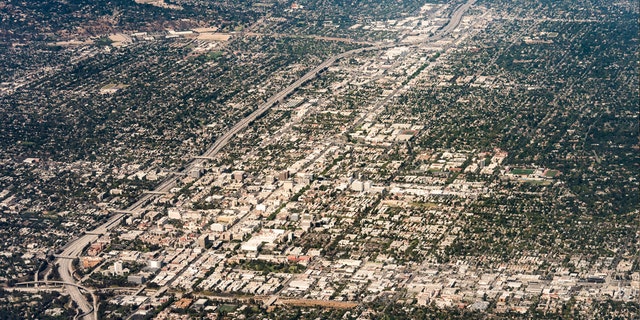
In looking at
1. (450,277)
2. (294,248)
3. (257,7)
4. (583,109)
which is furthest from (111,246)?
(257,7)

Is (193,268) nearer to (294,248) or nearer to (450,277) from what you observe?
(294,248)

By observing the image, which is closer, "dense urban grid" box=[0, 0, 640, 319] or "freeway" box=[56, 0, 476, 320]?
"dense urban grid" box=[0, 0, 640, 319]

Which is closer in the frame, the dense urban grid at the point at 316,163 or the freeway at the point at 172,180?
the dense urban grid at the point at 316,163

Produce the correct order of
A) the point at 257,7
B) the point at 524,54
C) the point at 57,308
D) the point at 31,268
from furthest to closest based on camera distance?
the point at 257,7 < the point at 524,54 < the point at 31,268 < the point at 57,308

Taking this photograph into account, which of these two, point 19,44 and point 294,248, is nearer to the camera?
point 294,248
